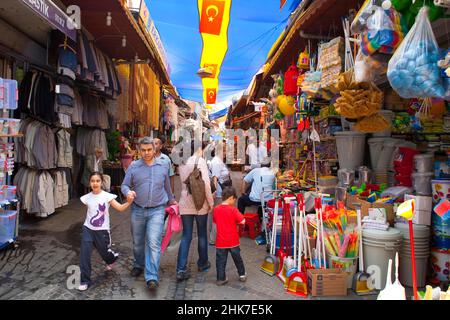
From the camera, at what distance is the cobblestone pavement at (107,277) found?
4035mm

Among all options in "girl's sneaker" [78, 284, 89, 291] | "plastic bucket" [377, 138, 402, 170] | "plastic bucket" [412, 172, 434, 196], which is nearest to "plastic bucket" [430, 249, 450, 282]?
"plastic bucket" [412, 172, 434, 196]

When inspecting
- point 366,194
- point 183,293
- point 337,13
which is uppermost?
point 337,13

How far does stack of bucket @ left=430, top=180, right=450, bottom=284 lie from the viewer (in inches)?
167

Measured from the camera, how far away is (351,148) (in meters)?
6.25

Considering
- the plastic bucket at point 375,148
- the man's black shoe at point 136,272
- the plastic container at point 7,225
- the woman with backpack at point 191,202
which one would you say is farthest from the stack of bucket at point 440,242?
the plastic container at point 7,225

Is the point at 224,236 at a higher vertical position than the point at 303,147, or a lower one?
lower

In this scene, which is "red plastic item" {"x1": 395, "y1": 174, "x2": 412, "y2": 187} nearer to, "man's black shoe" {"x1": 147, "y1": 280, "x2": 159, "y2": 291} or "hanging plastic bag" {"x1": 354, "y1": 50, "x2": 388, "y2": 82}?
"hanging plastic bag" {"x1": 354, "y1": 50, "x2": 388, "y2": 82}

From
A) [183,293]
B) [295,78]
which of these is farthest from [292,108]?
[183,293]

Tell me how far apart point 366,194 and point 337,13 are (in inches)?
111

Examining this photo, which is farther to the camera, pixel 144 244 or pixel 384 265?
pixel 144 244

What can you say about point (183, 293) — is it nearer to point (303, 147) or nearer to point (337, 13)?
point (337, 13)

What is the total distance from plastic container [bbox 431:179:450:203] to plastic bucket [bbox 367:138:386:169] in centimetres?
166

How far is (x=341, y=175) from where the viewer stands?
6.38 metres

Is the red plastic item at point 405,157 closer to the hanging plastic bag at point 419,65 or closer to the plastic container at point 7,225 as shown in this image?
the hanging plastic bag at point 419,65
